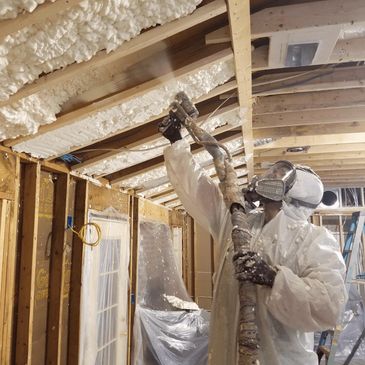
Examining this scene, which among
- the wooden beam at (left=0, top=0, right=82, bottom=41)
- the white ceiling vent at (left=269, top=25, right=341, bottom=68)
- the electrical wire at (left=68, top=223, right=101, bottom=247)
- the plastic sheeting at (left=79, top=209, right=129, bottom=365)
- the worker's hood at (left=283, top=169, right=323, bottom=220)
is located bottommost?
the plastic sheeting at (left=79, top=209, right=129, bottom=365)

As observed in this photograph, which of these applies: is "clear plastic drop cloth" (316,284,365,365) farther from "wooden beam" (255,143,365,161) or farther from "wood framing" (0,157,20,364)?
"wood framing" (0,157,20,364)

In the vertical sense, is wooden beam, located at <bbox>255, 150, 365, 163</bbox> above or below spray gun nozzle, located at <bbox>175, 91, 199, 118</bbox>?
above

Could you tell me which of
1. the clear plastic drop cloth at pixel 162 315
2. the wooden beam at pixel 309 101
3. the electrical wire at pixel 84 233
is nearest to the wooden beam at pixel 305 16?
the wooden beam at pixel 309 101

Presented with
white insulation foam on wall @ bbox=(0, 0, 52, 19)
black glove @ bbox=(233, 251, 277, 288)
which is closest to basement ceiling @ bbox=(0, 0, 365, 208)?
white insulation foam on wall @ bbox=(0, 0, 52, 19)

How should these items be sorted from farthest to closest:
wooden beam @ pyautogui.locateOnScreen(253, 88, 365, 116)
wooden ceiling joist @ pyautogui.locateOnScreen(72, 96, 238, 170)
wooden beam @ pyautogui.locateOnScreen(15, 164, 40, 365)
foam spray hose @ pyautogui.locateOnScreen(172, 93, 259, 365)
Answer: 1. wooden beam @ pyautogui.locateOnScreen(253, 88, 365, 116)
2. wooden ceiling joist @ pyautogui.locateOnScreen(72, 96, 238, 170)
3. wooden beam @ pyautogui.locateOnScreen(15, 164, 40, 365)
4. foam spray hose @ pyautogui.locateOnScreen(172, 93, 259, 365)

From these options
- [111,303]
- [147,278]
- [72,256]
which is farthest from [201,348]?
[72,256]

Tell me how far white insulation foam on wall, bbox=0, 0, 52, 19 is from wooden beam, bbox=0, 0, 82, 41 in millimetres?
12

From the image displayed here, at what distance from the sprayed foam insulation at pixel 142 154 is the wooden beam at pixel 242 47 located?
3.7 inches

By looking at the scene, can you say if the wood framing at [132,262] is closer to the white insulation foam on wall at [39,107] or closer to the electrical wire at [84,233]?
the electrical wire at [84,233]

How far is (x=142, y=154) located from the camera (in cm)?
266

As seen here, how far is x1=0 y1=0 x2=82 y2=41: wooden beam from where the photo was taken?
40.2 inches

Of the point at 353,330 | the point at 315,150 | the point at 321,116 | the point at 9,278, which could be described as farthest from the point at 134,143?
the point at 353,330

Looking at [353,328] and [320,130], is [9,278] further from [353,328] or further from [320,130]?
[353,328]

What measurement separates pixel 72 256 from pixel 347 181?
14.3 ft
